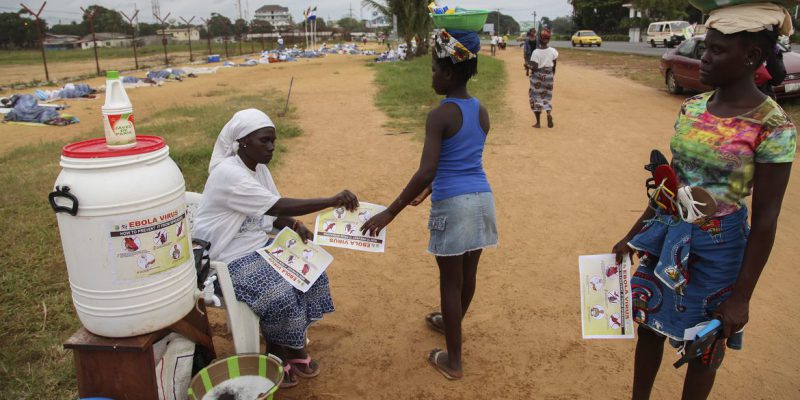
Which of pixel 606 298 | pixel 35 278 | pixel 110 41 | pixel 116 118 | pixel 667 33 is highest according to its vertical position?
pixel 110 41

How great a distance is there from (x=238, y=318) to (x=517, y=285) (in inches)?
84.5

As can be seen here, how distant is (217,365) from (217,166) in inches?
37.5

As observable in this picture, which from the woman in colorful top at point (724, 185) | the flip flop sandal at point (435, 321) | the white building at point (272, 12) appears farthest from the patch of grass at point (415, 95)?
the white building at point (272, 12)

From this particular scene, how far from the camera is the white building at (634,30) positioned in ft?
151

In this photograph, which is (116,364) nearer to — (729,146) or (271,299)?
(271,299)

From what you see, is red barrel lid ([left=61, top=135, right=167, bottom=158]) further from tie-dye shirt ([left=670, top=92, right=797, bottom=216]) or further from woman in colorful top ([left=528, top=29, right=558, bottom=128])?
woman in colorful top ([left=528, top=29, right=558, bottom=128])

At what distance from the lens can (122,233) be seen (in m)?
1.91

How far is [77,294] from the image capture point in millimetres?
2029

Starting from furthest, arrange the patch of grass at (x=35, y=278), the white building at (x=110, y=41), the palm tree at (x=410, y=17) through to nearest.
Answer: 1. the white building at (x=110, y=41)
2. the palm tree at (x=410, y=17)
3. the patch of grass at (x=35, y=278)

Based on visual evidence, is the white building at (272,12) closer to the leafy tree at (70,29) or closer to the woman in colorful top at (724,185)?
the leafy tree at (70,29)

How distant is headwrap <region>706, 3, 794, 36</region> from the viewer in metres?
1.78

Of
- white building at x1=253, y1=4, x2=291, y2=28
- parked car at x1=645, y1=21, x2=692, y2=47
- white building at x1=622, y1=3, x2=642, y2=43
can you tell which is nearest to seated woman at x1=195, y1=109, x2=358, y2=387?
parked car at x1=645, y1=21, x2=692, y2=47

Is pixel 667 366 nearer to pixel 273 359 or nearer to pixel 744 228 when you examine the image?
pixel 744 228

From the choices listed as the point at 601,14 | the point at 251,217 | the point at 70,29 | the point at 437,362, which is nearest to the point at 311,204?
the point at 251,217
